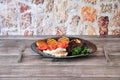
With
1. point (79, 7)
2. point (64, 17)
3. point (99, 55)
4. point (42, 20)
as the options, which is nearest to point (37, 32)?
point (42, 20)

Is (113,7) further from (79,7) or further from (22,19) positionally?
(22,19)

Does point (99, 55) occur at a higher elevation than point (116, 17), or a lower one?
A: lower

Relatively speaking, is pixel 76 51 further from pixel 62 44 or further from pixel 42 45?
pixel 42 45

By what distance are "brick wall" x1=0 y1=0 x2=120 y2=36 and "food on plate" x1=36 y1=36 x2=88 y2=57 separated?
0.33m

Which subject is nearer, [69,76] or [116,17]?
[69,76]

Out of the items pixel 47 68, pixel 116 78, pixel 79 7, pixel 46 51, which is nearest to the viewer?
pixel 116 78

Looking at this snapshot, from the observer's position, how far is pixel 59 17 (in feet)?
6.57

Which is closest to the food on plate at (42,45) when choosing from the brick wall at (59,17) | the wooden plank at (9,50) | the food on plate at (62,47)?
the food on plate at (62,47)

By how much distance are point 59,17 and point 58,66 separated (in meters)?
0.64

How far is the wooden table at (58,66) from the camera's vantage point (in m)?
1.33

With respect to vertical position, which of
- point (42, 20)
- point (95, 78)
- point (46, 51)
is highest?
point (42, 20)

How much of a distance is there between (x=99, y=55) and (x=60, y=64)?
0.29 meters

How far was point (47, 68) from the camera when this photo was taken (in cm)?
142

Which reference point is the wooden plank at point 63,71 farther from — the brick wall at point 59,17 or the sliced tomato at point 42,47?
the brick wall at point 59,17
